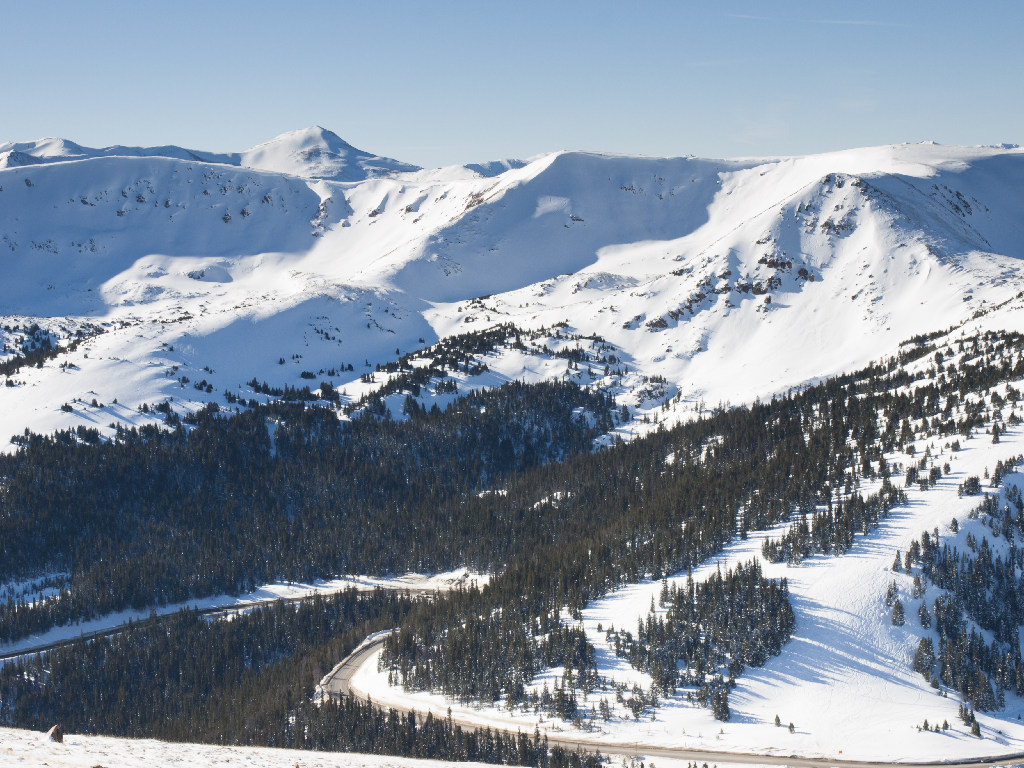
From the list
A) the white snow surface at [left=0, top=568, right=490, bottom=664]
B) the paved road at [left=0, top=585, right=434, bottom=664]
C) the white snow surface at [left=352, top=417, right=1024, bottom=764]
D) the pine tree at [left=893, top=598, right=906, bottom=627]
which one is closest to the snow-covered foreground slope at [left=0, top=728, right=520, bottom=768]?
the white snow surface at [left=352, top=417, right=1024, bottom=764]

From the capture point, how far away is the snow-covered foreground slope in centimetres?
4841

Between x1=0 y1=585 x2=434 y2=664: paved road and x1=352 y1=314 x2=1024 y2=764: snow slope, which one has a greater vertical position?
x1=352 y1=314 x2=1024 y2=764: snow slope

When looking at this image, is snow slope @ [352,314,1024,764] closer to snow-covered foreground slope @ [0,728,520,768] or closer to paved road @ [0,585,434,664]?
snow-covered foreground slope @ [0,728,520,768]

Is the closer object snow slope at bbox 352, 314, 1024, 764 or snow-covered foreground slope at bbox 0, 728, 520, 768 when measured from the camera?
snow-covered foreground slope at bbox 0, 728, 520, 768

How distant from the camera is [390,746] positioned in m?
104

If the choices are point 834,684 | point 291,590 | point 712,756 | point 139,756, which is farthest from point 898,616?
point 291,590

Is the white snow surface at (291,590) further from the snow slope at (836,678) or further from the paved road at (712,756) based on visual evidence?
the paved road at (712,756)

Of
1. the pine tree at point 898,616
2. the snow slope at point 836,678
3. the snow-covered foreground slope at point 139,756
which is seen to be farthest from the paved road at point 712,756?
the snow-covered foreground slope at point 139,756

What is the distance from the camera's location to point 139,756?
54.7m

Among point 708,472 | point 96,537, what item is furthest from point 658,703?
point 96,537

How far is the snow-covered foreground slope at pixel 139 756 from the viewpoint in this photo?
4841cm

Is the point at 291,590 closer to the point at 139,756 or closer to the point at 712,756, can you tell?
the point at 712,756

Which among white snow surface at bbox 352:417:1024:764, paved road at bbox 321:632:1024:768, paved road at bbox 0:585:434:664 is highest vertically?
white snow surface at bbox 352:417:1024:764

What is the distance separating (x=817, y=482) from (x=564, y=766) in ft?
229
